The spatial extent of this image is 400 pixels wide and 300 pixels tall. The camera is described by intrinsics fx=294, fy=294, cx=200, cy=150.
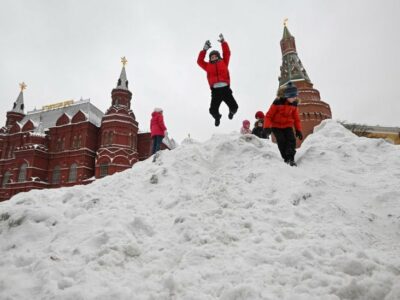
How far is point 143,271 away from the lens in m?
3.65

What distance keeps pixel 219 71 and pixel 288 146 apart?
96.4 inches

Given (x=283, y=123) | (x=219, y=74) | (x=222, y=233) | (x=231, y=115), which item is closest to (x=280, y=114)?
(x=283, y=123)

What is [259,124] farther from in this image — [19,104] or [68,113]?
[19,104]

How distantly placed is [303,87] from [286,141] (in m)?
36.3

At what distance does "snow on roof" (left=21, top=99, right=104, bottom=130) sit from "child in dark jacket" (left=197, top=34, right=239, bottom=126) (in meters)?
32.5

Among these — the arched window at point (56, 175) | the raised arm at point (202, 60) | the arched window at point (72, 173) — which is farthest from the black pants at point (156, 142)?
the arched window at point (56, 175)

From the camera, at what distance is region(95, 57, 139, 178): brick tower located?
3200 centimetres

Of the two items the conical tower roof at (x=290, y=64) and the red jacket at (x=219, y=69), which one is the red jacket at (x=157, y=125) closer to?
the red jacket at (x=219, y=69)

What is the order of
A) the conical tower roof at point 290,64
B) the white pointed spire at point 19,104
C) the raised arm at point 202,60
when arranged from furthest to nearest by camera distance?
the white pointed spire at point 19,104, the conical tower roof at point 290,64, the raised arm at point 202,60

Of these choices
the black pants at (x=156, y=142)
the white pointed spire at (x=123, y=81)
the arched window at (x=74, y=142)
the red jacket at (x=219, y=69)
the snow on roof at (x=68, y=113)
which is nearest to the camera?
the red jacket at (x=219, y=69)

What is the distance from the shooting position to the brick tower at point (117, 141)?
32.0 m

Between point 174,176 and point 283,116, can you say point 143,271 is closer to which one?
point 174,176

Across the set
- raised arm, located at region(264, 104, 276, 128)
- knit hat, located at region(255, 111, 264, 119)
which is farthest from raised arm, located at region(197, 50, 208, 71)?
knit hat, located at region(255, 111, 264, 119)

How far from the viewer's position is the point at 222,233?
4.30 metres
